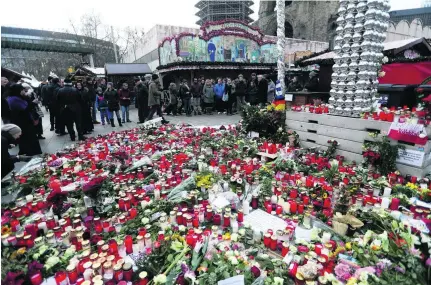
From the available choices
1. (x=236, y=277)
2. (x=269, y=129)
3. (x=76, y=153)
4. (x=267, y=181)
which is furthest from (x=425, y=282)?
(x=76, y=153)

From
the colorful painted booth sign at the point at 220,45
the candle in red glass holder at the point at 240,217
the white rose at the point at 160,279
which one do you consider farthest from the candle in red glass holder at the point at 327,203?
the colorful painted booth sign at the point at 220,45

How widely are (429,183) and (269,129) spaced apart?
3.63 meters

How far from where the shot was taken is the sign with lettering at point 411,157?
4.20m

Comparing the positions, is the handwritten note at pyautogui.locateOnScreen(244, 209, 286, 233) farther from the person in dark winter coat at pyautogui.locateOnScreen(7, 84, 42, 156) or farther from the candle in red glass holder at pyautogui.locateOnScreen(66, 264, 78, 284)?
the person in dark winter coat at pyautogui.locateOnScreen(7, 84, 42, 156)

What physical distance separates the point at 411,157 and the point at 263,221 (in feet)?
9.70

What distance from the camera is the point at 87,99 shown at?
953 centimetres

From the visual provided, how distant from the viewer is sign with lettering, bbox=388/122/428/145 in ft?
13.5

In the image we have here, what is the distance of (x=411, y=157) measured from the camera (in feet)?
14.2

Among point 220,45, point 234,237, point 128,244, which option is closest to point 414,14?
point 220,45

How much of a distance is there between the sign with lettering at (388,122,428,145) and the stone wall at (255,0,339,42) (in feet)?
102

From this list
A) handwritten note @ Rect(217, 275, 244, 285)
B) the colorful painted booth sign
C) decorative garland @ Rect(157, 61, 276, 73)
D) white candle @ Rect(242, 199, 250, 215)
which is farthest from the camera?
the colorful painted booth sign

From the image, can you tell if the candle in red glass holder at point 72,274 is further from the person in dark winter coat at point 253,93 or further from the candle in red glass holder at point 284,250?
the person in dark winter coat at point 253,93

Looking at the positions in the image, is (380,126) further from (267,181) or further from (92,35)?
(92,35)

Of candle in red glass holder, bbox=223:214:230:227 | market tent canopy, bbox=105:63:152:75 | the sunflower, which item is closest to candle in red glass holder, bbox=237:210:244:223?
candle in red glass holder, bbox=223:214:230:227
